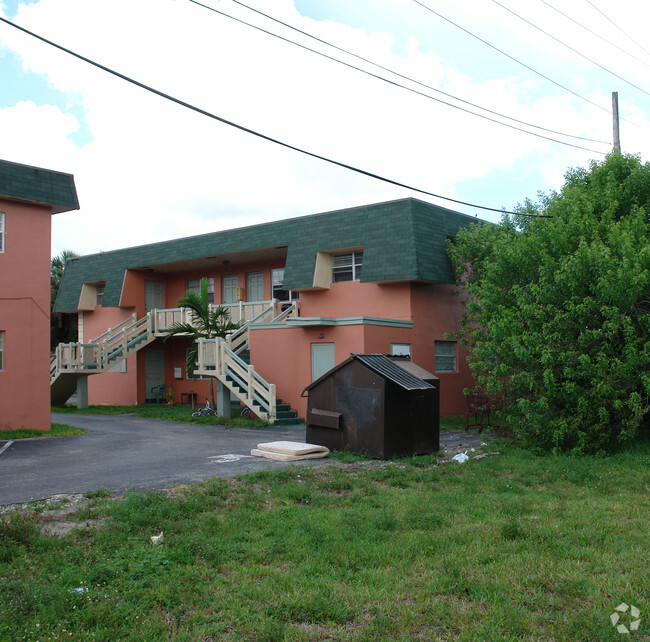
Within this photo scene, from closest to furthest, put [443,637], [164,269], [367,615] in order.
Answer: [443,637], [367,615], [164,269]

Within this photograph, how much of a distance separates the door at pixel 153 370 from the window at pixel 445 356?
1412 centimetres

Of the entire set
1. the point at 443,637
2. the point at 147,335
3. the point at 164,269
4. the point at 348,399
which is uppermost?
the point at 164,269

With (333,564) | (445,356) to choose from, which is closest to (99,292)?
(445,356)

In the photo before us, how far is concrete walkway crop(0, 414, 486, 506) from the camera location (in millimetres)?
9930

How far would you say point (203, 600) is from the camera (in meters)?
5.16

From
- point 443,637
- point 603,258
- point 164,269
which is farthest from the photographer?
point 164,269

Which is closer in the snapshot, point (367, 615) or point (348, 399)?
point (367, 615)

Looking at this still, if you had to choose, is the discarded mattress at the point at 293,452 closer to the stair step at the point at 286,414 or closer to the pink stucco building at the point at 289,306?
the pink stucco building at the point at 289,306

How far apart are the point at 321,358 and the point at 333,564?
14.7 metres

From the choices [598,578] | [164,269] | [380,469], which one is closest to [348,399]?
[380,469]

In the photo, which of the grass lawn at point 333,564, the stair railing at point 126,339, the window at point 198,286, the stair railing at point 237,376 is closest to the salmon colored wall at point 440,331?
the stair railing at point 237,376

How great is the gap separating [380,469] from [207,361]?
1126 centimetres

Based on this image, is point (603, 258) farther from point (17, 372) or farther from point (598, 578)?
point (17, 372)

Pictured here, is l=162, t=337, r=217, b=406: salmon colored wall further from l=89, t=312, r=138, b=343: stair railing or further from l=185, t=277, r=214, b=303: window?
l=185, t=277, r=214, b=303: window
